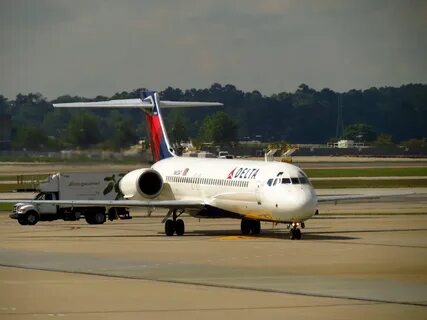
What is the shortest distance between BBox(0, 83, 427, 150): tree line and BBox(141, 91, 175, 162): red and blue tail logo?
0.66m

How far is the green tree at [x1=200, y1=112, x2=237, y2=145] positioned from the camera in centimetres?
11669

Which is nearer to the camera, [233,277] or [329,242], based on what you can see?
[233,277]

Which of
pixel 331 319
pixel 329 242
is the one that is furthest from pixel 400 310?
pixel 329 242

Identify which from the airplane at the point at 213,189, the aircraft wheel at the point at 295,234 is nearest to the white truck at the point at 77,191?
the airplane at the point at 213,189

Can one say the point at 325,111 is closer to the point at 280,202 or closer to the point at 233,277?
the point at 280,202

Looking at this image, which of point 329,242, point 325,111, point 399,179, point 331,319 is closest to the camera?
point 331,319

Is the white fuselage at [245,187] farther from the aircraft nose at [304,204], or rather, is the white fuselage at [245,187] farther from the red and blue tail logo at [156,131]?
the red and blue tail logo at [156,131]

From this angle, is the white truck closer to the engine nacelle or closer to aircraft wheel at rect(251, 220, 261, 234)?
the engine nacelle

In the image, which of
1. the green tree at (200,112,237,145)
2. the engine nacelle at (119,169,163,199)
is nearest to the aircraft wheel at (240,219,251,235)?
the engine nacelle at (119,169,163,199)

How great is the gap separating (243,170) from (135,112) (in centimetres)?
1576

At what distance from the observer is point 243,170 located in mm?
52688

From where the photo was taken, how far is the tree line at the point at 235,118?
163 feet

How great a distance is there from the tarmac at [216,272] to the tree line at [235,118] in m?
4.48

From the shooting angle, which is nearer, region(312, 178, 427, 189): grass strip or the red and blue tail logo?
the red and blue tail logo
